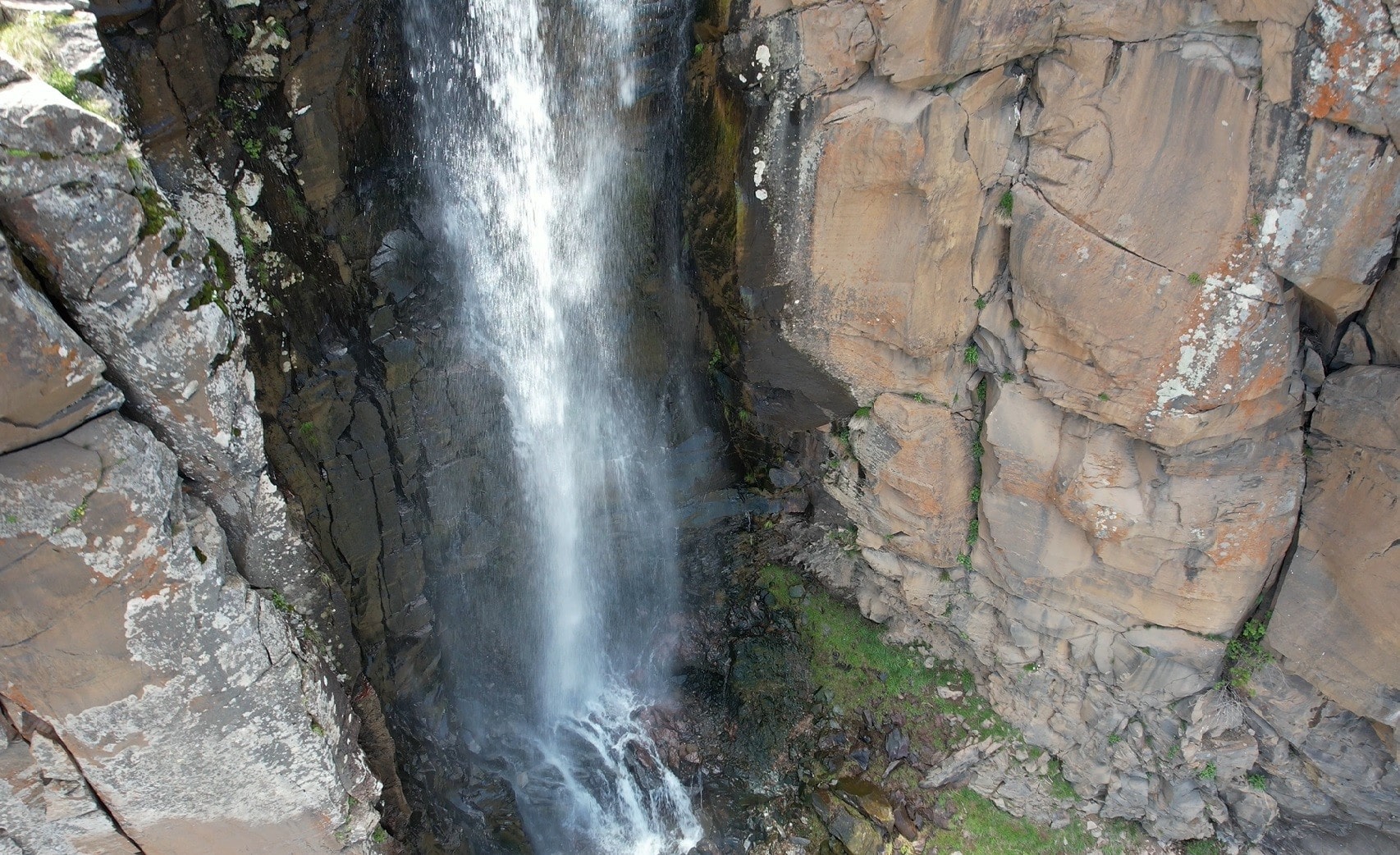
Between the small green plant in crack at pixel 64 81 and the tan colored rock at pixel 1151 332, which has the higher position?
the small green plant in crack at pixel 64 81

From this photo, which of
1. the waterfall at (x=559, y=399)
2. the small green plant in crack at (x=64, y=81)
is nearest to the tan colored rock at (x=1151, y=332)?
the waterfall at (x=559, y=399)

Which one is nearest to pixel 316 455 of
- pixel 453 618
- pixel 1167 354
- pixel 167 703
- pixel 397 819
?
pixel 167 703

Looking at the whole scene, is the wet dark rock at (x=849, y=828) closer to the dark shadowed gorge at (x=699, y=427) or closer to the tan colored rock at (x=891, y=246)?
the dark shadowed gorge at (x=699, y=427)

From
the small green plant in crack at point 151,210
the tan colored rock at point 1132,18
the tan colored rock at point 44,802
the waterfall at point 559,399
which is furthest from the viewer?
the waterfall at point 559,399

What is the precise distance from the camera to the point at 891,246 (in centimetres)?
802

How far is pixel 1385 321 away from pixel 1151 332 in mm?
1748

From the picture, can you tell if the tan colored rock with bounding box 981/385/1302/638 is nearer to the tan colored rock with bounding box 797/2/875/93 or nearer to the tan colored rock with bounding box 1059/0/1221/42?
the tan colored rock with bounding box 1059/0/1221/42

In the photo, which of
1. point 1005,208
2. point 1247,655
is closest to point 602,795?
point 1247,655

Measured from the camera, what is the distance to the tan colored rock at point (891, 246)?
→ 24.4 feet

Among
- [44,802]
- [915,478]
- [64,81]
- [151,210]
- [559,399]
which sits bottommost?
[44,802]

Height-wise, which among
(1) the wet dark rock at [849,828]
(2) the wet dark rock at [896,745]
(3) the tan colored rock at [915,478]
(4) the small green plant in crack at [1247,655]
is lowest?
(1) the wet dark rock at [849,828]

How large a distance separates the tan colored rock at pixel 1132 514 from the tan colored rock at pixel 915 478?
14.0 inches

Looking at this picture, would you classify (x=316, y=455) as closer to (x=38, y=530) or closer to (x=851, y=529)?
(x=38, y=530)

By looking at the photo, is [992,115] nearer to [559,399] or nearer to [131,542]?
[559,399]
